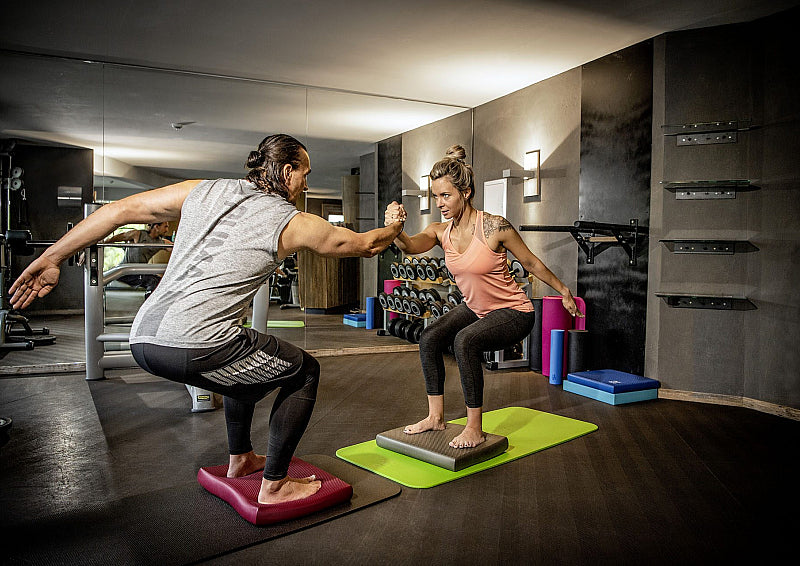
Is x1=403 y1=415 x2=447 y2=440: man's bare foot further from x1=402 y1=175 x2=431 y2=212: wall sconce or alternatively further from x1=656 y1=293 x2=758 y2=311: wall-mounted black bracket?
x1=402 y1=175 x2=431 y2=212: wall sconce

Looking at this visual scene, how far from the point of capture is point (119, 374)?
487cm

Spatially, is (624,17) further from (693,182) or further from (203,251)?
(203,251)

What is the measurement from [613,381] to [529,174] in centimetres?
228

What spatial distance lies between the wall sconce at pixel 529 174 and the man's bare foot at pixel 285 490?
13.1 feet

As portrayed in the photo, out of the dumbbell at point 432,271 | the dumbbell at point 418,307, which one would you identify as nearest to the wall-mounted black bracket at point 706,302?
the dumbbell at point 432,271

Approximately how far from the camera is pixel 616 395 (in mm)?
4031

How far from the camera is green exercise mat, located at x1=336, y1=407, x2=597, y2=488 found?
2.68 metres

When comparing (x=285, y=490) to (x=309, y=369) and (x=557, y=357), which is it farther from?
(x=557, y=357)

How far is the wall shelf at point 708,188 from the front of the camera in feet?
13.0

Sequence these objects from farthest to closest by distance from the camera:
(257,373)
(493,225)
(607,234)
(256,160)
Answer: (607,234)
(493,225)
(256,160)
(257,373)

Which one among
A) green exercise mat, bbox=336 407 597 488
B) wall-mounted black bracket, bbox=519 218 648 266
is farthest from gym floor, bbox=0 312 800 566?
wall-mounted black bracket, bbox=519 218 648 266

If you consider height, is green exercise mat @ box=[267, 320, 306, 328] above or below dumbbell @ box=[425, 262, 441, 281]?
below

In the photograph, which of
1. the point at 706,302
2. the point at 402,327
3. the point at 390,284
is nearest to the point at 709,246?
the point at 706,302

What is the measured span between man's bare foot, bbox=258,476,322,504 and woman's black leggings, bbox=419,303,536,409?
897 mm
